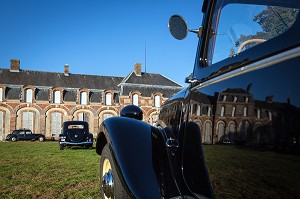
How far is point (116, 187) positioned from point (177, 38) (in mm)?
1192

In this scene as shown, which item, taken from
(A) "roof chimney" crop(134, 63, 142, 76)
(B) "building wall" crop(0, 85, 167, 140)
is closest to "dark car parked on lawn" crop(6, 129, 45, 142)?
(B) "building wall" crop(0, 85, 167, 140)

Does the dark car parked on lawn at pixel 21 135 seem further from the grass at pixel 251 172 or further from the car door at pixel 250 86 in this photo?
the grass at pixel 251 172

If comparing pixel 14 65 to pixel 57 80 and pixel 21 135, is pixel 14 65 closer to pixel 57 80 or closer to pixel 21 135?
pixel 57 80

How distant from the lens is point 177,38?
7.39 ft

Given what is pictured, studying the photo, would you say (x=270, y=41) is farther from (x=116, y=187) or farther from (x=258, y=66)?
(x=116, y=187)

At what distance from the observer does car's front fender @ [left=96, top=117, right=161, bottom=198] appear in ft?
6.57

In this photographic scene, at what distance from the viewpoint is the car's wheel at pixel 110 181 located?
2.12m

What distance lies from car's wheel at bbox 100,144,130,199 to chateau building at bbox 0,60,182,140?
3815cm

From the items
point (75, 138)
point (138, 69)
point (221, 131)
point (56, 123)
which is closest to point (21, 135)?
point (56, 123)

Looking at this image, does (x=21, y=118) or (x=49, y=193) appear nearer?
(x=49, y=193)

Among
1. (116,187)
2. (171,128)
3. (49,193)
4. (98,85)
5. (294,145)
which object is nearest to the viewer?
(294,145)

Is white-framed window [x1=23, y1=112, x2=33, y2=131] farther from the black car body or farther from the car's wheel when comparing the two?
the car's wheel

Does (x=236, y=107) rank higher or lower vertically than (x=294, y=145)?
higher

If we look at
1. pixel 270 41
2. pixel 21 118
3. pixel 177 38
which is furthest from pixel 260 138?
A: pixel 21 118
